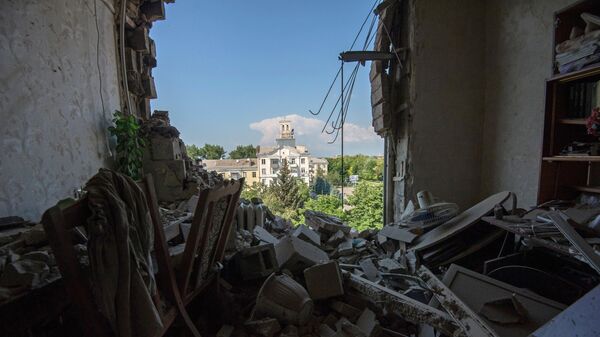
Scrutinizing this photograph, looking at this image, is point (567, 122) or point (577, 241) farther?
point (567, 122)

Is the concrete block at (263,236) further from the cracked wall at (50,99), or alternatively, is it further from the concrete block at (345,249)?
the cracked wall at (50,99)

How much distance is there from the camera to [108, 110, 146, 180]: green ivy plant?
2812mm

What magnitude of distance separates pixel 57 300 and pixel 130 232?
47cm

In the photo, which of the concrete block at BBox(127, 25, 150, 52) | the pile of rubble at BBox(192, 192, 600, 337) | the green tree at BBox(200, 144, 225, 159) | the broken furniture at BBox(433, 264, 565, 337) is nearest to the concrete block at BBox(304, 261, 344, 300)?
the pile of rubble at BBox(192, 192, 600, 337)

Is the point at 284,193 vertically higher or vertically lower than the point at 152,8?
lower

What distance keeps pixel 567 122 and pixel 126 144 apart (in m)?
3.67

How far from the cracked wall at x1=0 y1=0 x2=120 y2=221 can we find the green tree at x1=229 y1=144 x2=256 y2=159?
18.7 metres

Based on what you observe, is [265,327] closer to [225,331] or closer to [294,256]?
[225,331]

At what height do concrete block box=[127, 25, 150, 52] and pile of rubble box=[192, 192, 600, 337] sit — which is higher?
concrete block box=[127, 25, 150, 52]

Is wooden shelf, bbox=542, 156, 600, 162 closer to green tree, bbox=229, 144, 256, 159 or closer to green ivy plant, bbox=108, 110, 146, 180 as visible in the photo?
green ivy plant, bbox=108, 110, 146, 180

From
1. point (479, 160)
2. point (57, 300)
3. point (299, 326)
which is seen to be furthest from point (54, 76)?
point (479, 160)

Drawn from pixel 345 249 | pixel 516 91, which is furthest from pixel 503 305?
pixel 516 91

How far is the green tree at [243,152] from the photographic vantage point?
70.5 ft

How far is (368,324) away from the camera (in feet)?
5.09
